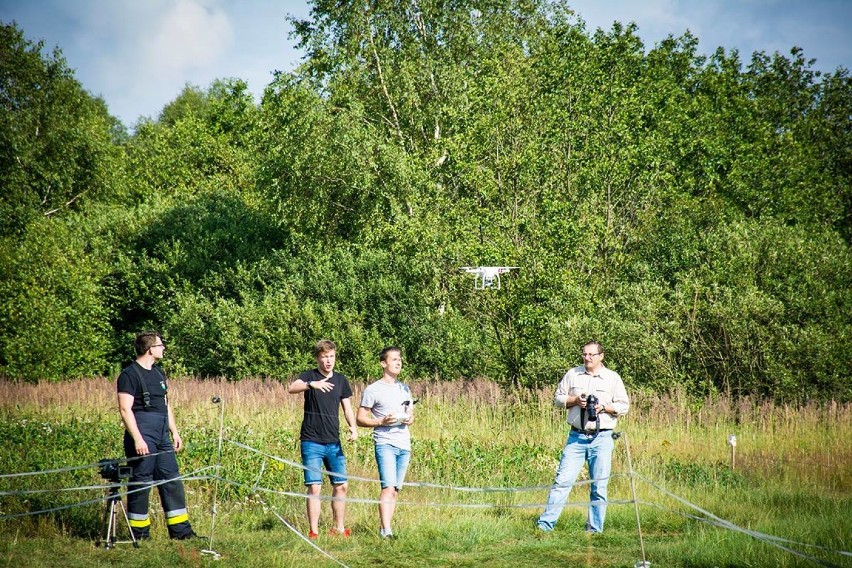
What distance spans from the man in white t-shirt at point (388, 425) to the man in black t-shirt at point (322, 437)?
222mm

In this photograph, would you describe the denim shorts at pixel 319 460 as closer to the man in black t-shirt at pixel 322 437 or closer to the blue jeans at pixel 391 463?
the man in black t-shirt at pixel 322 437


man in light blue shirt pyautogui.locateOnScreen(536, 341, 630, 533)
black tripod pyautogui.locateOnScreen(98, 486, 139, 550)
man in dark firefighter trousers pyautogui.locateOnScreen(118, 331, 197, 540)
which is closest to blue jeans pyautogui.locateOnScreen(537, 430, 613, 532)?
man in light blue shirt pyautogui.locateOnScreen(536, 341, 630, 533)

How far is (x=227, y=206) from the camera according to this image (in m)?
30.8

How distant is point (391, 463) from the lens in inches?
313

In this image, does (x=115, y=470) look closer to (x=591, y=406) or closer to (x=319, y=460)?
(x=319, y=460)

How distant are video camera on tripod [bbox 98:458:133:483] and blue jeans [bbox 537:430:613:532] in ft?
12.1

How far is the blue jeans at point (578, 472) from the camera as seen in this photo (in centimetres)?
823

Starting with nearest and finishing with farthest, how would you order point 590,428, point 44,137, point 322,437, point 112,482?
point 112,482, point 322,437, point 590,428, point 44,137

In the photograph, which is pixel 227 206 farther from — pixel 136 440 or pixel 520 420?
pixel 136 440

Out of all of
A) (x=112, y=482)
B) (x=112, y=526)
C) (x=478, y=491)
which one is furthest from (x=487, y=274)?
(x=112, y=526)

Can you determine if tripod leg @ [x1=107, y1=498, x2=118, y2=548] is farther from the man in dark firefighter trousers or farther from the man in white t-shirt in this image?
the man in white t-shirt

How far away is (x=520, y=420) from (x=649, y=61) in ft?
59.0

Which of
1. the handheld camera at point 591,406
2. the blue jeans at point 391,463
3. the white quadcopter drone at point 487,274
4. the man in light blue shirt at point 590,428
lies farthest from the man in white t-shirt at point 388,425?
the white quadcopter drone at point 487,274

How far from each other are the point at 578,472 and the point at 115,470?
4046 millimetres
